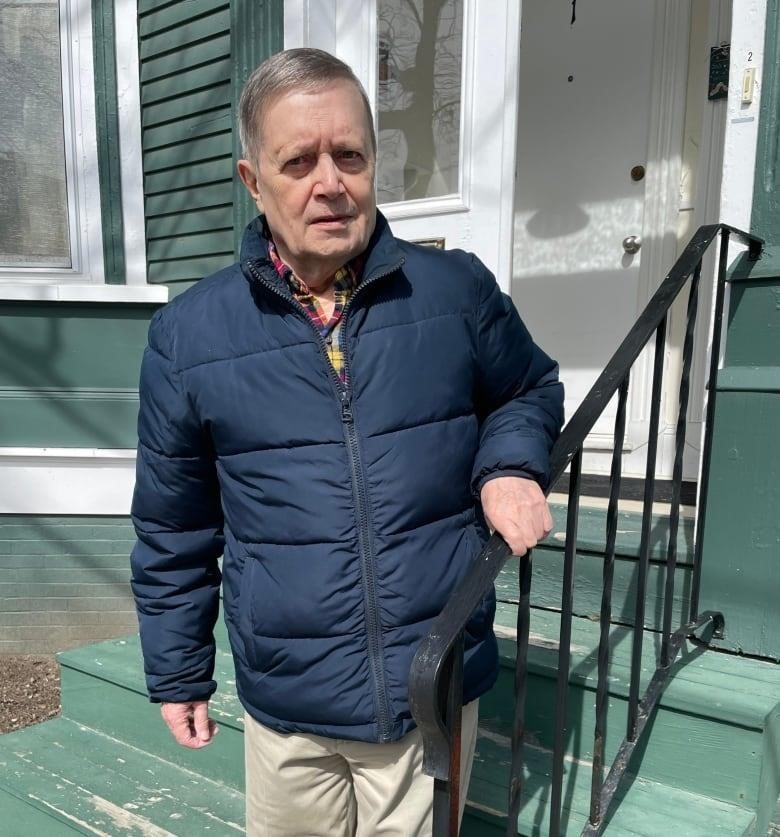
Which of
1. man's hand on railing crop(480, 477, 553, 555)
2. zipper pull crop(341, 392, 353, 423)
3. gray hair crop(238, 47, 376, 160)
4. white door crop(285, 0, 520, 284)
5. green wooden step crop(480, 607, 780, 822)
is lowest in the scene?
green wooden step crop(480, 607, 780, 822)

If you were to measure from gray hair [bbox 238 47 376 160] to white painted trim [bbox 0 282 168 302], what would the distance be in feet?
8.92

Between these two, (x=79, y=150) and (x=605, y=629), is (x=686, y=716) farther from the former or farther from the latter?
(x=79, y=150)

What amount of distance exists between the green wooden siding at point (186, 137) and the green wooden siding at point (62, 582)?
1.39 metres

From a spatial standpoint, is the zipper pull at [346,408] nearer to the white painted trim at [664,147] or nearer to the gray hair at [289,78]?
the gray hair at [289,78]

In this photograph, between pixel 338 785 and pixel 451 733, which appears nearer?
pixel 451 733

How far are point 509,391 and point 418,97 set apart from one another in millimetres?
2003

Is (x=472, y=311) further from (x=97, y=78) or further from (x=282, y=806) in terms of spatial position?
(x=97, y=78)

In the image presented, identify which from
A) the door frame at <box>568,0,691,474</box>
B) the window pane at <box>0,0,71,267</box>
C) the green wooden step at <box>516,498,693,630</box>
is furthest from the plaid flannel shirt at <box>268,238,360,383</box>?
the window pane at <box>0,0,71,267</box>

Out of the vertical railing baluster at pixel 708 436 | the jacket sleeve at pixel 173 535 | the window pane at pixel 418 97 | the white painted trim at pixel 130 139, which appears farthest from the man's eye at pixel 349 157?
the white painted trim at pixel 130 139

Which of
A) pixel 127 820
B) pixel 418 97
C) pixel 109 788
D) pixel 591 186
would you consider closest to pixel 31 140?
pixel 418 97

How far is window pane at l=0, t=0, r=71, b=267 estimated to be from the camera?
12.5ft

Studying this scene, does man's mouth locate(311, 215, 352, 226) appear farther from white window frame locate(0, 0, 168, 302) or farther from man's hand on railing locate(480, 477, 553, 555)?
white window frame locate(0, 0, 168, 302)

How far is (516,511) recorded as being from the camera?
1099 millimetres

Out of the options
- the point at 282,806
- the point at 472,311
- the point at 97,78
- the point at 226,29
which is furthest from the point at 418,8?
the point at 282,806
